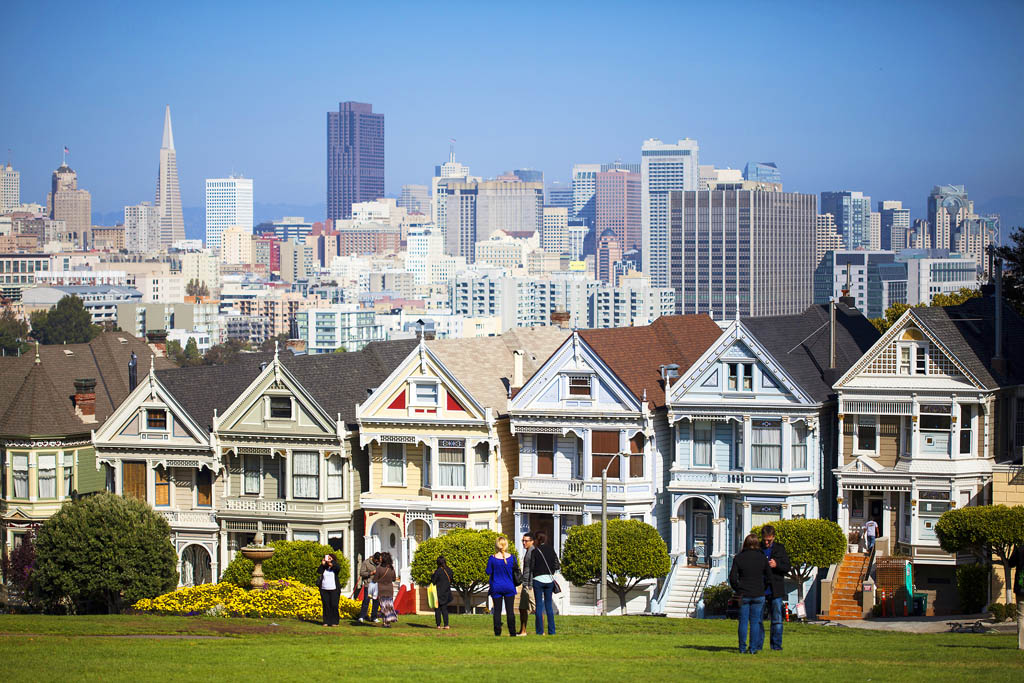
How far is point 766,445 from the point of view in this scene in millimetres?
52312

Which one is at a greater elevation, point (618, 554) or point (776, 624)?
point (776, 624)

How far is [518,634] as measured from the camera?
36281 millimetres

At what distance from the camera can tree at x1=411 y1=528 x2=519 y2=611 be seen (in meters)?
51.6

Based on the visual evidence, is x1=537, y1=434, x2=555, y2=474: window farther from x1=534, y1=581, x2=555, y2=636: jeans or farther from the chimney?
x1=534, y1=581, x2=555, y2=636: jeans

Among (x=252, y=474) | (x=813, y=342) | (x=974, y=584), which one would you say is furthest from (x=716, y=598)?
(x=252, y=474)

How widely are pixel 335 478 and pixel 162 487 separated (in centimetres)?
638

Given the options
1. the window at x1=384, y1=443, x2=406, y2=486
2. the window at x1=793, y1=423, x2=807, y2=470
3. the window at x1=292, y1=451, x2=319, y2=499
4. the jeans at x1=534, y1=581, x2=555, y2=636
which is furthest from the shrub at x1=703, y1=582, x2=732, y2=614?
the jeans at x1=534, y1=581, x2=555, y2=636

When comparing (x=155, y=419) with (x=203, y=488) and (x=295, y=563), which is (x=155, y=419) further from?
(x=295, y=563)

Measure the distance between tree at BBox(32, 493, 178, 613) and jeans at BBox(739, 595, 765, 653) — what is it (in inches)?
1085

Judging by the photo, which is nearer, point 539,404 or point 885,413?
point 885,413

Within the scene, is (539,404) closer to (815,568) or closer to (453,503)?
(453,503)

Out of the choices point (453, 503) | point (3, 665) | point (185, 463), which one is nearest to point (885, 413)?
point (453, 503)

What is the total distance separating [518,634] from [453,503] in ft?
61.1

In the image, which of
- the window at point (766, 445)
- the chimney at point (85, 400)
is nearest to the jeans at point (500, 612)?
the window at point (766, 445)
